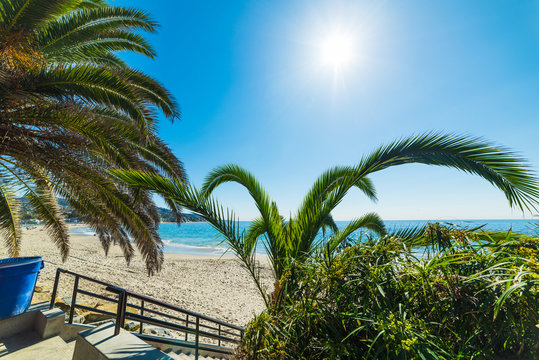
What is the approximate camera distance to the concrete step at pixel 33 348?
2.97 metres

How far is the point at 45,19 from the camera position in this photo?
318cm

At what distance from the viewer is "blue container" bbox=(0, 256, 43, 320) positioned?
3114mm

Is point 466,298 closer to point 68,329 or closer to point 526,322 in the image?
point 526,322

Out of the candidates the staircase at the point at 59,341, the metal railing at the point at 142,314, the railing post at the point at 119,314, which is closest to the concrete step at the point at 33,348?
the staircase at the point at 59,341

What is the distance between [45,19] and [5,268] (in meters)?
3.36

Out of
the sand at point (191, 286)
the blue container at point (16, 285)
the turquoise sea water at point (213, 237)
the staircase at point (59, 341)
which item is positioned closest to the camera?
the turquoise sea water at point (213, 237)

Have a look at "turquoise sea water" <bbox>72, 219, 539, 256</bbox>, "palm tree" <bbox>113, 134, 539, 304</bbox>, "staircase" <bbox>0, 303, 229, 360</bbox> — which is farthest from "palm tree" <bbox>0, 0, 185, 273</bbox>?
"turquoise sea water" <bbox>72, 219, 539, 256</bbox>

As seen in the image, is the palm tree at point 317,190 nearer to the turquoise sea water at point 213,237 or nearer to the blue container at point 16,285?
the turquoise sea water at point 213,237

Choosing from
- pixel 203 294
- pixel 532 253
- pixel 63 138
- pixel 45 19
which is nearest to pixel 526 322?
pixel 532 253

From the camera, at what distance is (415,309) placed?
1.57m

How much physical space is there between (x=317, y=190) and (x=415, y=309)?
2.35m

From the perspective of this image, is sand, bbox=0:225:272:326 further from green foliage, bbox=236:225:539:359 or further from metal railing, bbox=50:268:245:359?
green foliage, bbox=236:225:539:359

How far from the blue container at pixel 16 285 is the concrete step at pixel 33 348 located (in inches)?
14.0

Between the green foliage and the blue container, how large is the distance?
3.44m
